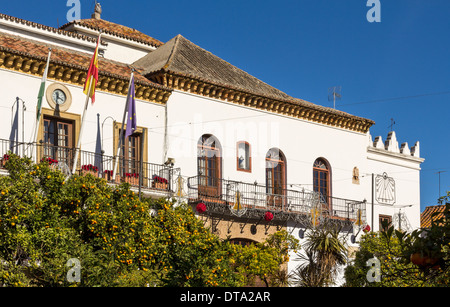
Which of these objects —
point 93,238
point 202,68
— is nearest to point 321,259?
point 202,68

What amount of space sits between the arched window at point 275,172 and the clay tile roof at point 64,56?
5924mm

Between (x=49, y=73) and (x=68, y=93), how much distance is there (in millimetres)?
937

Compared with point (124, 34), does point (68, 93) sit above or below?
below

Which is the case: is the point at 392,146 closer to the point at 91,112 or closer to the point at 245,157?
the point at 245,157

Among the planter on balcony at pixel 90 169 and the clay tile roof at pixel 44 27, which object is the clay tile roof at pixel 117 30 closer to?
the clay tile roof at pixel 44 27

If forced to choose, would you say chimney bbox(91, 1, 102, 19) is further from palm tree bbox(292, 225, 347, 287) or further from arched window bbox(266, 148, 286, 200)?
palm tree bbox(292, 225, 347, 287)

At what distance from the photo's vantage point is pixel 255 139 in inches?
1174

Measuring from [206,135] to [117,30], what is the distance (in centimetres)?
642

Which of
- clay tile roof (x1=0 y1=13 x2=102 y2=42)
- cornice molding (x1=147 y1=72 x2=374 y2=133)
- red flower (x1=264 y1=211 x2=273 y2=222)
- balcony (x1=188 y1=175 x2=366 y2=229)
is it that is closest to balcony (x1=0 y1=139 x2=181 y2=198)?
balcony (x1=188 y1=175 x2=366 y2=229)

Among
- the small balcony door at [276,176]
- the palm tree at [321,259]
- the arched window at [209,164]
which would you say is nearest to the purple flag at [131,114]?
the arched window at [209,164]

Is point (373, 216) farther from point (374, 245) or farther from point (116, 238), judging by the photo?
point (116, 238)
